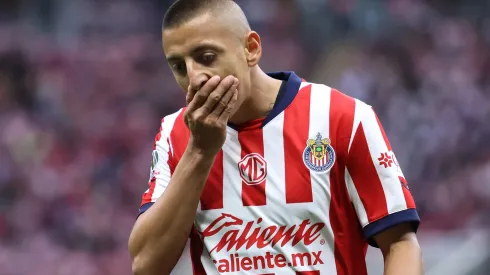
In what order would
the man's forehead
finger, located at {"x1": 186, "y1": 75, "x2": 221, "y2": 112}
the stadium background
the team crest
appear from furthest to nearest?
the stadium background, the team crest, the man's forehead, finger, located at {"x1": 186, "y1": 75, "x2": 221, "y2": 112}

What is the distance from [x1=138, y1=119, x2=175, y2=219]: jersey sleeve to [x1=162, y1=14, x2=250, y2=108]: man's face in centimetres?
33

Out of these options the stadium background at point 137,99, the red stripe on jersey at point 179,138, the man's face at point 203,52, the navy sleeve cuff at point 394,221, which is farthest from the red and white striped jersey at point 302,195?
the stadium background at point 137,99

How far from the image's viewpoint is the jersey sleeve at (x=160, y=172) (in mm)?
2650

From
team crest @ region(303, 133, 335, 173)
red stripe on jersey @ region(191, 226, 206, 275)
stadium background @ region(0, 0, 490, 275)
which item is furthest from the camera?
stadium background @ region(0, 0, 490, 275)

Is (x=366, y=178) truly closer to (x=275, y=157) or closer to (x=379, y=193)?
(x=379, y=193)

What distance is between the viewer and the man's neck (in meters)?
2.59

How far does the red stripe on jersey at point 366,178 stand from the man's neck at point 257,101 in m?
0.31

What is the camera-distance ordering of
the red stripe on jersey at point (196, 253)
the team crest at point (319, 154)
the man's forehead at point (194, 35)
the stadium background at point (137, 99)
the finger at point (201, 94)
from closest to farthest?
the finger at point (201, 94)
the man's forehead at point (194, 35)
the team crest at point (319, 154)
the red stripe on jersey at point (196, 253)
the stadium background at point (137, 99)

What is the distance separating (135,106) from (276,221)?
6.08 metres

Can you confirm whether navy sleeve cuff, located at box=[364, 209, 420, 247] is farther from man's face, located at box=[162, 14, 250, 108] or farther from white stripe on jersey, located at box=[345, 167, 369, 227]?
man's face, located at box=[162, 14, 250, 108]

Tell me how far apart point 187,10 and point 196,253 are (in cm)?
73

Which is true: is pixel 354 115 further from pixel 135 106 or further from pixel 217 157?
pixel 135 106

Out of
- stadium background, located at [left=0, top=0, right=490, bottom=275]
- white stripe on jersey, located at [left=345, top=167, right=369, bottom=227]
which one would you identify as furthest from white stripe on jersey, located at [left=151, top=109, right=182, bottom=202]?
stadium background, located at [left=0, top=0, right=490, bottom=275]

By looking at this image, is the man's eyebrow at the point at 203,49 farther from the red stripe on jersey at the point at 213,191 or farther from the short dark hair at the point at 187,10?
the red stripe on jersey at the point at 213,191
